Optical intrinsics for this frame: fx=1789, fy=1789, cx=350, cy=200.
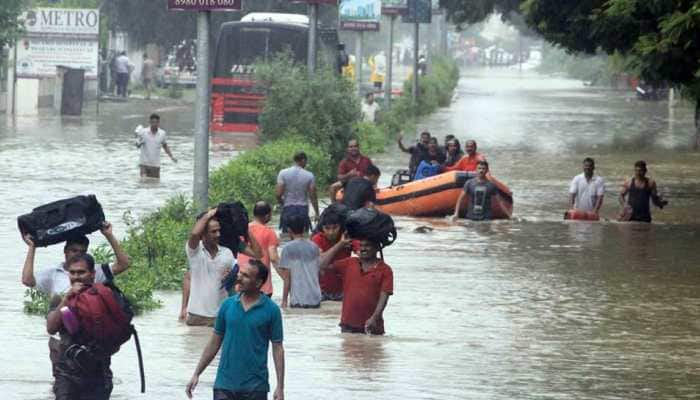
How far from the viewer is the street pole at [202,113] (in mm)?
17000

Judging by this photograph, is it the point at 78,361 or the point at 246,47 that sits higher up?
the point at 246,47

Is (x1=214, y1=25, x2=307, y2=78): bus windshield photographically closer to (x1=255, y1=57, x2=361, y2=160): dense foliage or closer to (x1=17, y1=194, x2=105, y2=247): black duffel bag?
(x1=255, y1=57, x2=361, y2=160): dense foliage

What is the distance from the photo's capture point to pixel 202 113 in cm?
1731

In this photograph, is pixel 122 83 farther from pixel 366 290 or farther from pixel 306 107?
pixel 366 290

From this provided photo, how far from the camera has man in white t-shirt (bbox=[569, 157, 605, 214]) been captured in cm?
2609

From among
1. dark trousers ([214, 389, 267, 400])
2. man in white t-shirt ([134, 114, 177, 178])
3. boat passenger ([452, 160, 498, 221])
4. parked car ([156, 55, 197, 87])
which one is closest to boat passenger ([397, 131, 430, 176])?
boat passenger ([452, 160, 498, 221])

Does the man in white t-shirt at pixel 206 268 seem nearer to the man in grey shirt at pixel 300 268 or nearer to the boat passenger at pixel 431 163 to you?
the man in grey shirt at pixel 300 268

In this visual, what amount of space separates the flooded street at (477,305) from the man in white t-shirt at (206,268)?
0.88 ft

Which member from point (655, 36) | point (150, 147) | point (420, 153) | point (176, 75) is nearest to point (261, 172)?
point (420, 153)

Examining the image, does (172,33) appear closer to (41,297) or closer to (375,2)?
(375,2)

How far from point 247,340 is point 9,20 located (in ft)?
120

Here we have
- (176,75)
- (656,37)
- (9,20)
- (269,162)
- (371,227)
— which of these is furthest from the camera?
(176,75)

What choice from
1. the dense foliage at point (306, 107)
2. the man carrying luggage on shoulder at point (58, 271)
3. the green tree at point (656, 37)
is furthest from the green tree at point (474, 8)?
the man carrying luggage on shoulder at point (58, 271)

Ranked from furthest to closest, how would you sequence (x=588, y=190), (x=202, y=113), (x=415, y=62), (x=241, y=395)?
(x=415, y=62)
(x=588, y=190)
(x=202, y=113)
(x=241, y=395)
